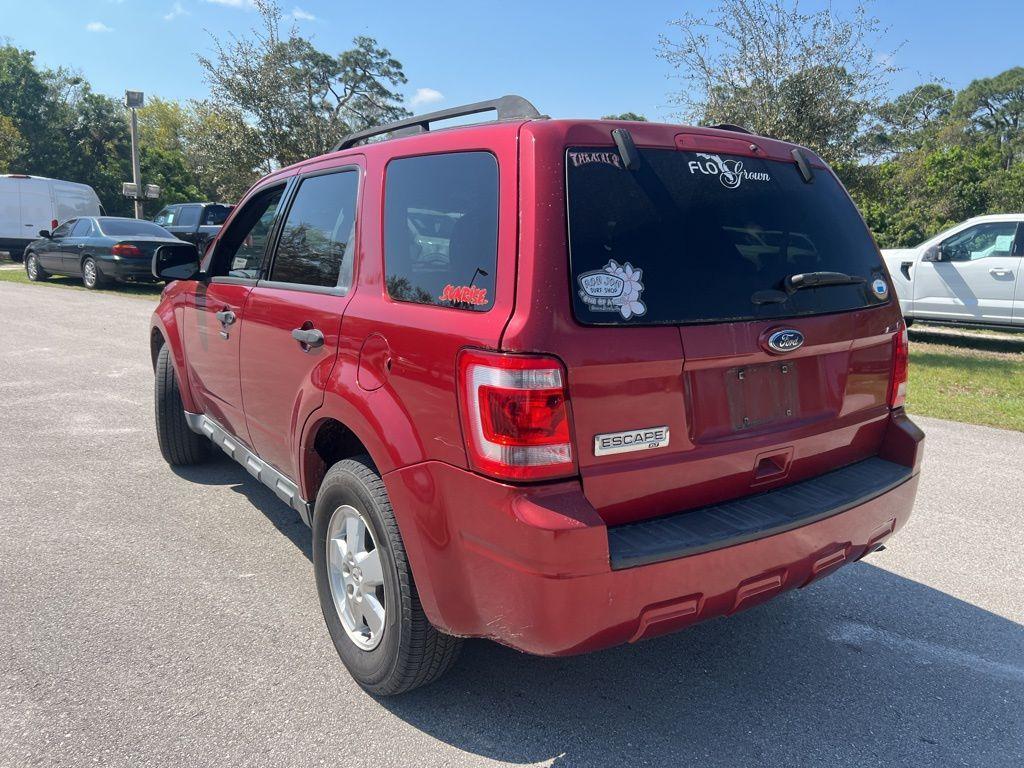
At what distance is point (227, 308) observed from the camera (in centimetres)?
398

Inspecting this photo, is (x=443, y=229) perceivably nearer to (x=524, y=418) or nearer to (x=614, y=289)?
(x=614, y=289)

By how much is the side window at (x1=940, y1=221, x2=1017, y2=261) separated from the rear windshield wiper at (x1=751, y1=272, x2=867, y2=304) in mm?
9941

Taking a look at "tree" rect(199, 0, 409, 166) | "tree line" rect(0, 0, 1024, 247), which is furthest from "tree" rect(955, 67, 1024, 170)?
"tree" rect(199, 0, 409, 166)

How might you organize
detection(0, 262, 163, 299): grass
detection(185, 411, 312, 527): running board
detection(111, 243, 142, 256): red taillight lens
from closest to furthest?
detection(185, 411, 312, 527): running board < detection(111, 243, 142, 256): red taillight lens < detection(0, 262, 163, 299): grass

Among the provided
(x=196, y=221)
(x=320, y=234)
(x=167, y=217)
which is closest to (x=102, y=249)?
(x=196, y=221)

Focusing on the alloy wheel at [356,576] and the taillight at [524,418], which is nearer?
the taillight at [524,418]

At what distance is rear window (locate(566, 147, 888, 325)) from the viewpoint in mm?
2316

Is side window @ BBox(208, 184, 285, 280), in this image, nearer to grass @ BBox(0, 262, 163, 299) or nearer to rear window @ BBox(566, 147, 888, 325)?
rear window @ BBox(566, 147, 888, 325)

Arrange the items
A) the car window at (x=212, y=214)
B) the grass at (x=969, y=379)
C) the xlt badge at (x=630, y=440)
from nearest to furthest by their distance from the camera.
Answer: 1. the xlt badge at (x=630, y=440)
2. the grass at (x=969, y=379)
3. the car window at (x=212, y=214)

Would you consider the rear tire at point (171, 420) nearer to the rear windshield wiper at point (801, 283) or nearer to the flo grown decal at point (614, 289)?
the flo grown decal at point (614, 289)

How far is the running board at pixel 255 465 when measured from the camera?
3.38m

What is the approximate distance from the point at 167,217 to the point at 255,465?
18971 millimetres

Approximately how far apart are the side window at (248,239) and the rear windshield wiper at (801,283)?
96.4 inches

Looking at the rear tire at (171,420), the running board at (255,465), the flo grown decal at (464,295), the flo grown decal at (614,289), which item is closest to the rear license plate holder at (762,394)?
the flo grown decal at (614,289)
